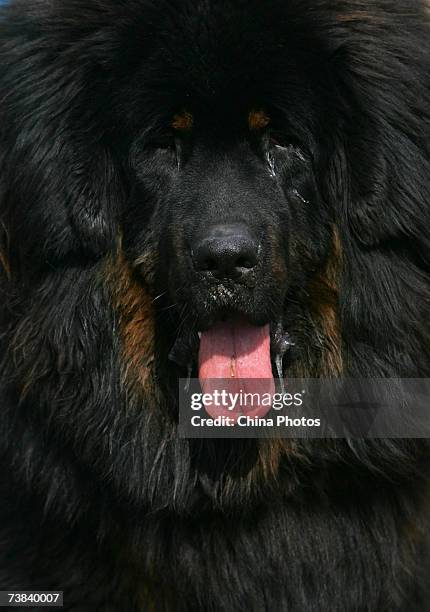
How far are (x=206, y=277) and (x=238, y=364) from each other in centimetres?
33

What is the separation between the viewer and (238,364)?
291 centimetres

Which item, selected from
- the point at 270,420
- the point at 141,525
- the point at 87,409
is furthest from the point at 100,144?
the point at 141,525

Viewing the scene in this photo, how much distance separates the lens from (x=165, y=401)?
10.2 feet

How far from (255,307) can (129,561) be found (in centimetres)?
107

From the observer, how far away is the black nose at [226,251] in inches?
106

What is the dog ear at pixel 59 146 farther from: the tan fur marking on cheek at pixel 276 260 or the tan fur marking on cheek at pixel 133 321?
the tan fur marking on cheek at pixel 276 260

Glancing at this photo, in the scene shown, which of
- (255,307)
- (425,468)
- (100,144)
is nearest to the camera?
(255,307)

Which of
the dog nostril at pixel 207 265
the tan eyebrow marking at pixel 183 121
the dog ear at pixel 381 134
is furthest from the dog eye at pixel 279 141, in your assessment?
the dog nostril at pixel 207 265

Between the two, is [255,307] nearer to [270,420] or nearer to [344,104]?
[270,420]

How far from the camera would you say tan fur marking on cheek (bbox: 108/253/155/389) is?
10.0 ft

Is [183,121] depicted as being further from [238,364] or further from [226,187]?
[238,364]

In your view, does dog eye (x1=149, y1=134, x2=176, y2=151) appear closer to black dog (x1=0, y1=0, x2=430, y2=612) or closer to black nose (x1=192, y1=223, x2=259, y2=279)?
black dog (x1=0, y1=0, x2=430, y2=612)

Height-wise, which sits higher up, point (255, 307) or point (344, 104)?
point (344, 104)

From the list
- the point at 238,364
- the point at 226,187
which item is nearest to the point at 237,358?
the point at 238,364
